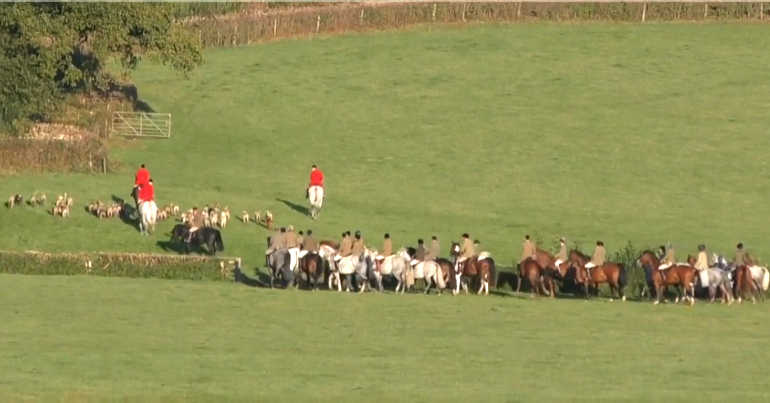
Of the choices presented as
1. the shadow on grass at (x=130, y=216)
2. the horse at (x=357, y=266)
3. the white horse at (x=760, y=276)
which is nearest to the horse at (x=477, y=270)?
the horse at (x=357, y=266)

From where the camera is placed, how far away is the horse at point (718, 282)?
52812 millimetres

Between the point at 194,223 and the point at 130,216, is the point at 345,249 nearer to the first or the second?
the point at 194,223

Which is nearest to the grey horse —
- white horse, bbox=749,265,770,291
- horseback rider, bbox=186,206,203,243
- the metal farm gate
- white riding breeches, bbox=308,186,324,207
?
horseback rider, bbox=186,206,203,243

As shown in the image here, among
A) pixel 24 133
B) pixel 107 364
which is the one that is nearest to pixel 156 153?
pixel 24 133

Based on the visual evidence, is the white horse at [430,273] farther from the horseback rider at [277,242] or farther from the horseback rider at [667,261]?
the horseback rider at [667,261]

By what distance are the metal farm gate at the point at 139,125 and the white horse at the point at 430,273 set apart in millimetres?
24276

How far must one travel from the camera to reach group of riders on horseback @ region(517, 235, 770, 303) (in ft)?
173

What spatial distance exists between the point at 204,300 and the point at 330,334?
606cm

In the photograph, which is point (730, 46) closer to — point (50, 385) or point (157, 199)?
point (157, 199)

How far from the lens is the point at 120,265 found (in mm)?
55750

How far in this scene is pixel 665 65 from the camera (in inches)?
3457

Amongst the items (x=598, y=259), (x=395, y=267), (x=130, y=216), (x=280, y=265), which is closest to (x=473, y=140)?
(x=130, y=216)

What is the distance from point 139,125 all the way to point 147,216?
56.7 ft

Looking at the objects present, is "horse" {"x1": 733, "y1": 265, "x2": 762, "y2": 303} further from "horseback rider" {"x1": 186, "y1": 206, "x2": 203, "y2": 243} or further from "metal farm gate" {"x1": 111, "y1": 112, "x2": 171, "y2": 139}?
"metal farm gate" {"x1": 111, "y1": 112, "x2": 171, "y2": 139}
